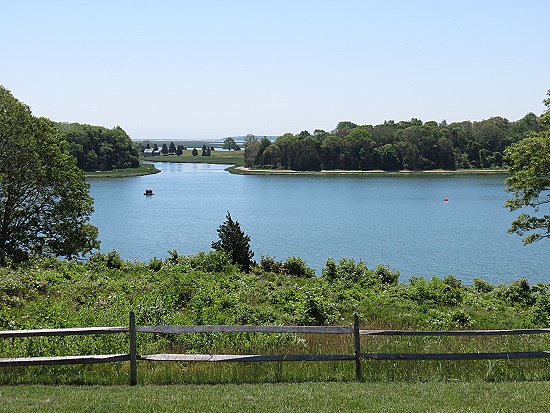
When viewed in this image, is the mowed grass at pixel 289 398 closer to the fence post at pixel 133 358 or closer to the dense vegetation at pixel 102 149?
the fence post at pixel 133 358

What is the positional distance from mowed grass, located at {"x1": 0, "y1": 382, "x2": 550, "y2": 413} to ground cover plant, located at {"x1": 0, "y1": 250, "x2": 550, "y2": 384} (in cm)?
61

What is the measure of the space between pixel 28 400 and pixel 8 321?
4574 millimetres

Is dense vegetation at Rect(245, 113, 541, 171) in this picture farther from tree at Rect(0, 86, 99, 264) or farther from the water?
tree at Rect(0, 86, 99, 264)

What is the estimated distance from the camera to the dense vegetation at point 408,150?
18112 cm

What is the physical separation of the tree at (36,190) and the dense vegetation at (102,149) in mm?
138127

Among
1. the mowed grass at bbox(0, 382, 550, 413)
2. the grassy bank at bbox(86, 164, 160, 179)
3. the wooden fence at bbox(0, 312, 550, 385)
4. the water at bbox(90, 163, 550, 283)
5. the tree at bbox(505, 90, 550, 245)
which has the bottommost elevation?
the water at bbox(90, 163, 550, 283)

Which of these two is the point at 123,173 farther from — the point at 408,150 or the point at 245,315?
the point at 245,315

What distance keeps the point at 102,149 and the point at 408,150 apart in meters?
90.3

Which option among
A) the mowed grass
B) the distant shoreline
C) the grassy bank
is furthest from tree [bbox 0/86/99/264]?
the distant shoreline

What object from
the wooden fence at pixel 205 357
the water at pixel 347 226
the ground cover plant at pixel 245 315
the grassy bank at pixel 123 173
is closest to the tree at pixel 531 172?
the ground cover plant at pixel 245 315

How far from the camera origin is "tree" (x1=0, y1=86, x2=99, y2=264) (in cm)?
3028

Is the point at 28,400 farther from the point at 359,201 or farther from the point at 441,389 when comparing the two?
the point at 359,201

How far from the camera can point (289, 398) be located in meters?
8.67

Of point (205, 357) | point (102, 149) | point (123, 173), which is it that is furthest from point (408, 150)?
point (205, 357)
